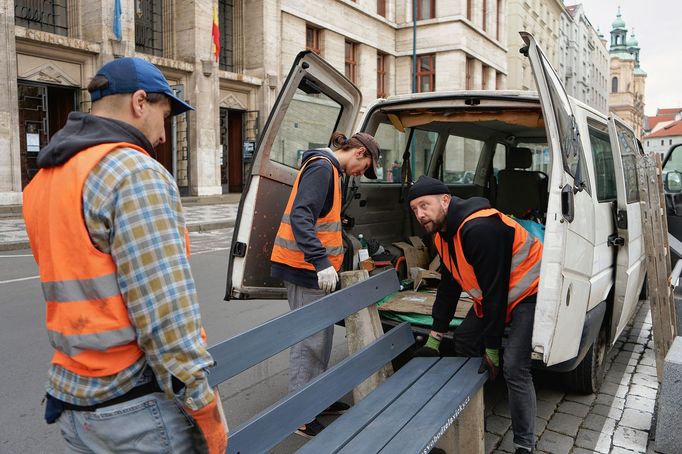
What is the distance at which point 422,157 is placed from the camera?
6.39 metres

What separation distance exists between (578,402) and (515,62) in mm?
45361

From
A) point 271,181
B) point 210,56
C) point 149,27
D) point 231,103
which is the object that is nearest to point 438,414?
point 271,181

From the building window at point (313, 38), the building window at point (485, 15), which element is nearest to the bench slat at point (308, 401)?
the building window at point (313, 38)

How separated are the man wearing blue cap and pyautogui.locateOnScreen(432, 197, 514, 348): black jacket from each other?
6.30 ft

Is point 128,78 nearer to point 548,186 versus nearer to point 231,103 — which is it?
point 548,186

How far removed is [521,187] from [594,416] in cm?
362

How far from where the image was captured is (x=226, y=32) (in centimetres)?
2509

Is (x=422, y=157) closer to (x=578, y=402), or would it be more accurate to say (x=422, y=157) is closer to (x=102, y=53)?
(x=578, y=402)

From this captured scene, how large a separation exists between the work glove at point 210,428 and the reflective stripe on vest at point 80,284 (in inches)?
9.3

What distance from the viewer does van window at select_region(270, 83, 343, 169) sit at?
15.0 ft

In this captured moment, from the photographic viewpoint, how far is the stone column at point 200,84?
22.1m

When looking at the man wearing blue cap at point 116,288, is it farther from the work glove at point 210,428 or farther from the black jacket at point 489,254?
the black jacket at point 489,254

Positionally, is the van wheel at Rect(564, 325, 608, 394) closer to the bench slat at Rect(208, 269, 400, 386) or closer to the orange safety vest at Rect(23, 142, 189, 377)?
the bench slat at Rect(208, 269, 400, 386)

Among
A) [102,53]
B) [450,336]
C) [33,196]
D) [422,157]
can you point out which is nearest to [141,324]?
[33,196]
